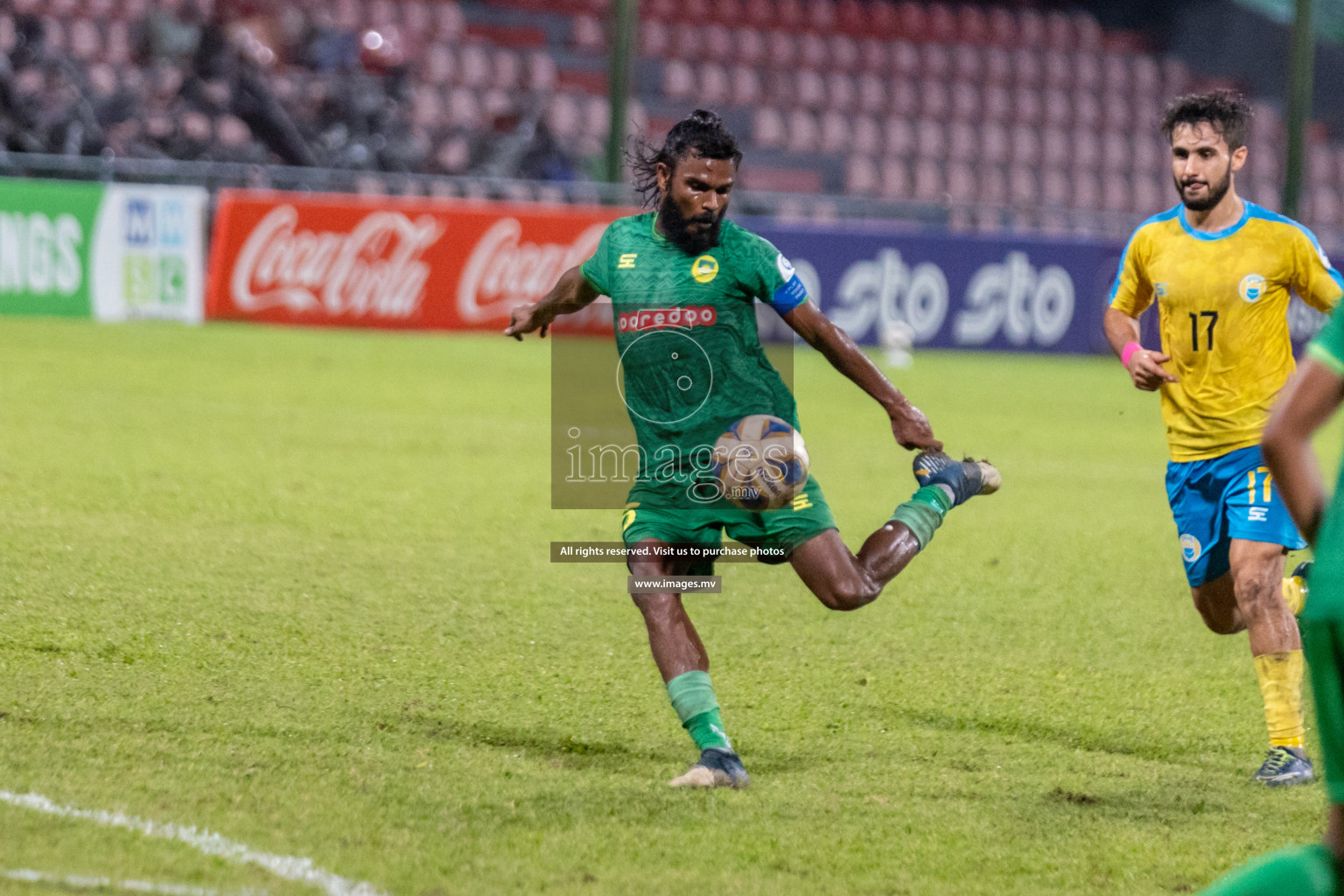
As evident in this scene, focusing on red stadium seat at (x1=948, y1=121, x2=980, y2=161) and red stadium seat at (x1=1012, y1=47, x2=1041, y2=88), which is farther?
red stadium seat at (x1=1012, y1=47, x2=1041, y2=88)

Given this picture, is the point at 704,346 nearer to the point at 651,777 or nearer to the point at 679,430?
the point at 679,430

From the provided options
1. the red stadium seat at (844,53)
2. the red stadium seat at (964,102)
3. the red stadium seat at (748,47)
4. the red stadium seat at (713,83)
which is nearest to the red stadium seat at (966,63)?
the red stadium seat at (964,102)

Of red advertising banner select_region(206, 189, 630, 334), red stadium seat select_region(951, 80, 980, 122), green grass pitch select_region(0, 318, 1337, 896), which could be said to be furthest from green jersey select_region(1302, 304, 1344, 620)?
red stadium seat select_region(951, 80, 980, 122)

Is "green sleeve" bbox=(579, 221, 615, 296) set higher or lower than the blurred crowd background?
lower

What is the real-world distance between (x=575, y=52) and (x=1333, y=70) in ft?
49.5

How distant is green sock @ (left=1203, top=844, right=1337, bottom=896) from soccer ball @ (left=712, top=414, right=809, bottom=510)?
235 centimetres

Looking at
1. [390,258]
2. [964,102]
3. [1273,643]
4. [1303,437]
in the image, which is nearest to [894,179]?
[964,102]

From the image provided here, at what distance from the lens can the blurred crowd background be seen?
20.7m

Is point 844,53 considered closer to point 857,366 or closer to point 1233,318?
point 1233,318

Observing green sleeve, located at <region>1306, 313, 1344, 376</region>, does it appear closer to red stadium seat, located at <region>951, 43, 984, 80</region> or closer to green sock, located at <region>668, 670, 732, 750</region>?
green sock, located at <region>668, 670, 732, 750</region>

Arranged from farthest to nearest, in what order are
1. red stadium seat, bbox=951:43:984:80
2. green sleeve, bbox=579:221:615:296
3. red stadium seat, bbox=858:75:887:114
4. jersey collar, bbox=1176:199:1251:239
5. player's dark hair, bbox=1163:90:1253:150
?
red stadium seat, bbox=951:43:984:80
red stadium seat, bbox=858:75:887:114
jersey collar, bbox=1176:199:1251:239
player's dark hair, bbox=1163:90:1253:150
green sleeve, bbox=579:221:615:296

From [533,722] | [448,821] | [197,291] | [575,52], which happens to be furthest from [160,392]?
[575,52]

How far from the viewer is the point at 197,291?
60.8 ft

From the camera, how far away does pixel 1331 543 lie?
2.52m
